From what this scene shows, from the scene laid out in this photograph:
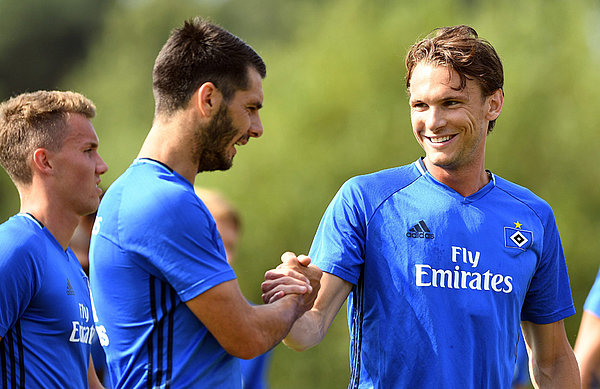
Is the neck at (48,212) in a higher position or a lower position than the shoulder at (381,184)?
lower

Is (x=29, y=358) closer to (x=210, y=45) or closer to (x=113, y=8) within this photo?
(x=210, y=45)

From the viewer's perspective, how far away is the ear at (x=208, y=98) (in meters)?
3.29

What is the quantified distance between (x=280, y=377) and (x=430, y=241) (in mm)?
10571

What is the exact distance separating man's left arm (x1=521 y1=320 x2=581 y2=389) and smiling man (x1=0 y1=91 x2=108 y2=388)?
84.5 inches

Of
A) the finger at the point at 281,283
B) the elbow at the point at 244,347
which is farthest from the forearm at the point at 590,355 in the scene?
the elbow at the point at 244,347


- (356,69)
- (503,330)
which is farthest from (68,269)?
(356,69)

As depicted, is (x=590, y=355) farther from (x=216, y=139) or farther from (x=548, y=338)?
(x=216, y=139)

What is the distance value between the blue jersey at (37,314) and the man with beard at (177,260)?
624mm

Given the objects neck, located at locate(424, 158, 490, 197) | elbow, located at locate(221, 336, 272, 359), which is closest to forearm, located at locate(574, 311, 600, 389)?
neck, located at locate(424, 158, 490, 197)

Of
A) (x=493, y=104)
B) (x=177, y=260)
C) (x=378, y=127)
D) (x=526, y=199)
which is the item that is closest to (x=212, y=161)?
(x=177, y=260)

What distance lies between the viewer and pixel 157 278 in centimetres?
310

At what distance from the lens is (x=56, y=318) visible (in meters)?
3.81

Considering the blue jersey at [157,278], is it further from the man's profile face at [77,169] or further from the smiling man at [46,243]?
the man's profile face at [77,169]

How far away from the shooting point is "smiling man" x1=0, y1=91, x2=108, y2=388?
3684mm
